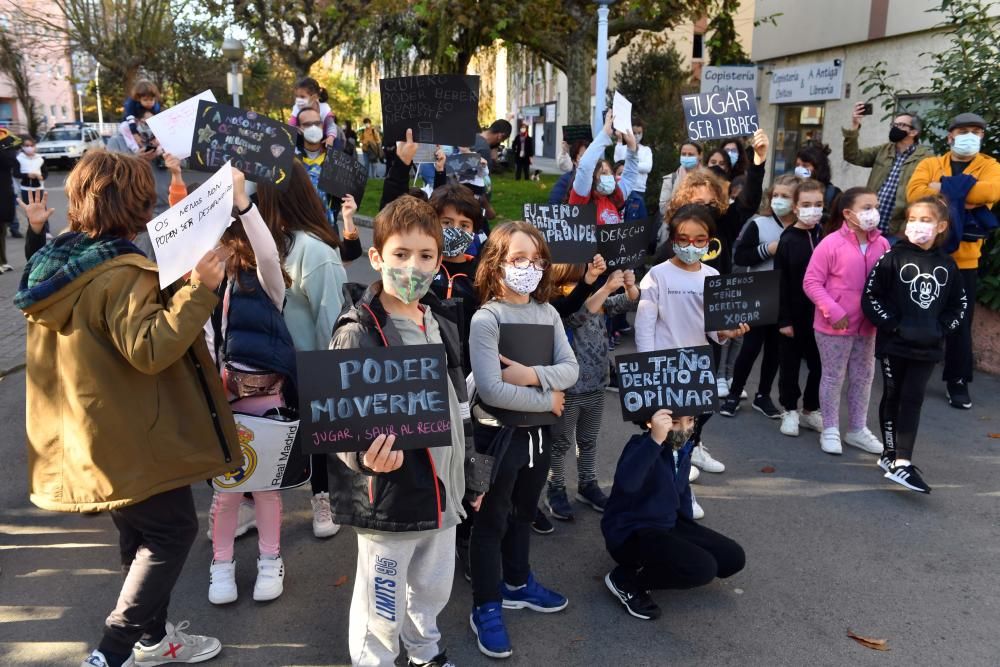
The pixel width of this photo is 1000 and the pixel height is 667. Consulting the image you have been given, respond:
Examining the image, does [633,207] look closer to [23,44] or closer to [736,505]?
[736,505]

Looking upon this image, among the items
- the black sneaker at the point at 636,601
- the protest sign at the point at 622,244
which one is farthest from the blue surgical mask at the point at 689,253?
the black sneaker at the point at 636,601

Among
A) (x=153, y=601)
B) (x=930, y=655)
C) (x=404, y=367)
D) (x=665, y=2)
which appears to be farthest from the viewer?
(x=665, y=2)

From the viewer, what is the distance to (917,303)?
4648 millimetres

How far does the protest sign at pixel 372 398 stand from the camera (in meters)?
2.48

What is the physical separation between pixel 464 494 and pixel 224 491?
1.12 metres

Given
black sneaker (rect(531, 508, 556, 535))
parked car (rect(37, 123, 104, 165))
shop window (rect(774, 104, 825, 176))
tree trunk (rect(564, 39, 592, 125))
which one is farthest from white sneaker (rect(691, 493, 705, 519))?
parked car (rect(37, 123, 104, 165))

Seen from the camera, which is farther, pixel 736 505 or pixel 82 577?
pixel 736 505

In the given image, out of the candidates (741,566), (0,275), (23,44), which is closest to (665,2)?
(0,275)

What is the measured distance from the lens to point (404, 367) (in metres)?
2.55

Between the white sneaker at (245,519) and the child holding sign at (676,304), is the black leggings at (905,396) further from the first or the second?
the white sneaker at (245,519)

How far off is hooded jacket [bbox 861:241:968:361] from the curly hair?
252 centimetres

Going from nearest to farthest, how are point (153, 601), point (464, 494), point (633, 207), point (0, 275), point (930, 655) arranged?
point (153, 601) → point (464, 494) → point (930, 655) → point (633, 207) → point (0, 275)

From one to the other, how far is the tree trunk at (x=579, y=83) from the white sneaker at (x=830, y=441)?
11.2 metres

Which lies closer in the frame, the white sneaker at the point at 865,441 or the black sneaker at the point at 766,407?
the white sneaker at the point at 865,441
